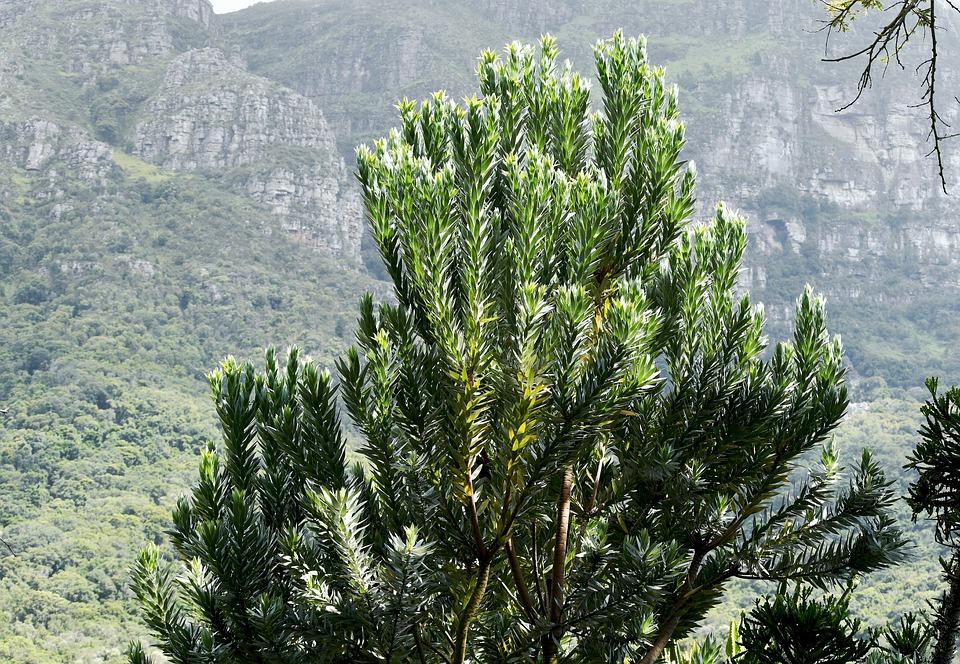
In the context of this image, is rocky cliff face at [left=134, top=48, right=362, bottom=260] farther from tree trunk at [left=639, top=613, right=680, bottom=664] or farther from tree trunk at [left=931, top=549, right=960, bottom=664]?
tree trunk at [left=931, top=549, right=960, bottom=664]

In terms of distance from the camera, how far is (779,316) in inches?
5787

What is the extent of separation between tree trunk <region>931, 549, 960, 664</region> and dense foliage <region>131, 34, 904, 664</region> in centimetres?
105

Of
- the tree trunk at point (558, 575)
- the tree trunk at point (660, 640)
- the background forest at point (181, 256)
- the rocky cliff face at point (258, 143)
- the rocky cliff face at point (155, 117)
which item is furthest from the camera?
the rocky cliff face at point (258, 143)

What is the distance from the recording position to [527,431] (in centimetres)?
331

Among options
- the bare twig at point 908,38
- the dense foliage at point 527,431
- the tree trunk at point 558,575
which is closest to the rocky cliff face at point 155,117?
the dense foliage at point 527,431

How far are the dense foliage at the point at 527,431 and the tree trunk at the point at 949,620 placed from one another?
1.05 meters

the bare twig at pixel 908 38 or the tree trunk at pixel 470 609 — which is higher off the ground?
the bare twig at pixel 908 38

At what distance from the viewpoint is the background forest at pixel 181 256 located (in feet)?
224

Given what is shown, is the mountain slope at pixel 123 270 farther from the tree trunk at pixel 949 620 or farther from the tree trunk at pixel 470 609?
the tree trunk at pixel 949 620

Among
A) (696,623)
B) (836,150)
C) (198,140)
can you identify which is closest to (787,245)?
(836,150)

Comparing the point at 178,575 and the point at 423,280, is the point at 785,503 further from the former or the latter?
the point at 178,575

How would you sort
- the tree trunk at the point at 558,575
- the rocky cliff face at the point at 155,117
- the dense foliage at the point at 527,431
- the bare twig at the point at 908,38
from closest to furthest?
1. the bare twig at the point at 908,38
2. the dense foliage at the point at 527,431
3. the tree trunk at the point at 558,575
4. the rocky cliff face at the point at 155,117

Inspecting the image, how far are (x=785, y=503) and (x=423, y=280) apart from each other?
1.88m

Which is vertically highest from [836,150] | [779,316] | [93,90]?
→ [93,90]
